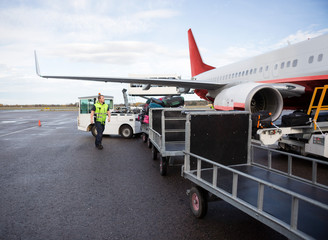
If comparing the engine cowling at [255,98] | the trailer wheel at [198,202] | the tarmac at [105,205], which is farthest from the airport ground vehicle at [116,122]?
the trailer wheel at [198,202]

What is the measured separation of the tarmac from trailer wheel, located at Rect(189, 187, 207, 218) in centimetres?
13

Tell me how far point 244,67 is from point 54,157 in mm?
9682

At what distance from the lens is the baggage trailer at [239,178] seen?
8.91 ft

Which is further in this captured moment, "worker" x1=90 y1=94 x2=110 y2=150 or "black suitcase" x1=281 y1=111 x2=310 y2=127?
"worker" x1=90 y1=94 x2=110 y2=150

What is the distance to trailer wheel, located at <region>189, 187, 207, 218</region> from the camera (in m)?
3.63

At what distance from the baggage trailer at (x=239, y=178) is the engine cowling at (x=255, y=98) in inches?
130

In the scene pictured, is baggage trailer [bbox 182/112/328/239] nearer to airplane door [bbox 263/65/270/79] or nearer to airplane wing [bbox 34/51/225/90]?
airplane door [bbox 263/65/270/79]

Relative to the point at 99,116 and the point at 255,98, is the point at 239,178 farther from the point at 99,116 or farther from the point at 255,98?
the point at 99,116

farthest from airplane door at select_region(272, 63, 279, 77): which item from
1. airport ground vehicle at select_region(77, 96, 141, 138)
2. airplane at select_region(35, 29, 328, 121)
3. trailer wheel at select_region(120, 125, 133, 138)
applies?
trailer wheel at select_region(120, 125, 133, 138)

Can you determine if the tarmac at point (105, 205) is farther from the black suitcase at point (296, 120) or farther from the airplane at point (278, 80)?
the airplane at point (278, 80)

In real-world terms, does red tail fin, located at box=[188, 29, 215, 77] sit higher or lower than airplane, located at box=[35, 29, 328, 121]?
higher

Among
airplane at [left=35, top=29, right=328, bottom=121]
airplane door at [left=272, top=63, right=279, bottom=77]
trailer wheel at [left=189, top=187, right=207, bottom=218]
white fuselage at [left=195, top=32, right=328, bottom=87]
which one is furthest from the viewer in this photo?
airplane door at [left=272, top=63, right=279, bottom=77]

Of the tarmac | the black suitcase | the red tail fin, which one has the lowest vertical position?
the tarmac

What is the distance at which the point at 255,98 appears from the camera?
8.73 m
